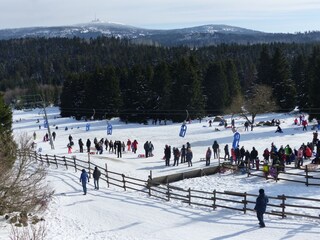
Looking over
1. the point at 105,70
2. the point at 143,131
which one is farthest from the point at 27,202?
the point at 105,70

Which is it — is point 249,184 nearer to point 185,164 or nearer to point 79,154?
point 185,164

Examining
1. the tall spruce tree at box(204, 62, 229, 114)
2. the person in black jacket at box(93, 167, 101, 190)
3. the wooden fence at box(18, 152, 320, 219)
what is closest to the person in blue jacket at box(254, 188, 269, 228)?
the wooden fence at box(18, 152, 320, 219)

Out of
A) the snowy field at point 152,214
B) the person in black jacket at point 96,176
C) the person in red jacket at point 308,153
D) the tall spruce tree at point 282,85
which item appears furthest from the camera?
the tall spruce tree at point 282,85

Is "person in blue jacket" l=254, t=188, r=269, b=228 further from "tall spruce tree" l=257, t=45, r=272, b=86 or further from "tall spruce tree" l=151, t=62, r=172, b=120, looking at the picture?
"tall spruce tree" l=257, t=45, r=272, b=86

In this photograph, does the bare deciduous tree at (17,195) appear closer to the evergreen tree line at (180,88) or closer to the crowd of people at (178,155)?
the crowd of people at (178,155)

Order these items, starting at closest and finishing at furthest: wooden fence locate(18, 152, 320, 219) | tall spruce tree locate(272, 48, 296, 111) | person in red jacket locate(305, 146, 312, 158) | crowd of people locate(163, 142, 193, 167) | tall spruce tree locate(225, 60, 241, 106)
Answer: wooden fence locate(18, 152, 320, 219) < person in red jacket locate(305, 146, 312, 158) < crowd of people locate(163, 142, 193, 167) < tall spruce tree locate(272, 48, 296, 111) < tall spruce tree locate(225, 60, 241, 106)

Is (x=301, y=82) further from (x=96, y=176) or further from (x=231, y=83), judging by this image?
(x=96, y=176)

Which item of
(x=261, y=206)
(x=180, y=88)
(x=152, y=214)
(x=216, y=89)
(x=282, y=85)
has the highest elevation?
(x=282, y=85)

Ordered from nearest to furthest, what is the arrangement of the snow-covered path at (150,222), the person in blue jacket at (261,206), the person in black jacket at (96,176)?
the snow-covered path at (150,222), the person in blue jacket at (261,206), the person in black jacket at (96,176)

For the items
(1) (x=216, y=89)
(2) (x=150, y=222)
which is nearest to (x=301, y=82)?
(1) (x=216, y=89)

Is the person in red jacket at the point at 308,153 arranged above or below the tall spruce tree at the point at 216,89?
below

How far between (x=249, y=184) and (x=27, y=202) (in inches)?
473

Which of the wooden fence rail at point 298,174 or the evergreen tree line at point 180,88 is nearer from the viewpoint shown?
the wooden fence rail at point 298,174

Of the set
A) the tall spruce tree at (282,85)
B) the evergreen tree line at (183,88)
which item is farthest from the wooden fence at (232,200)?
the tall spruce tree at (282,85)
